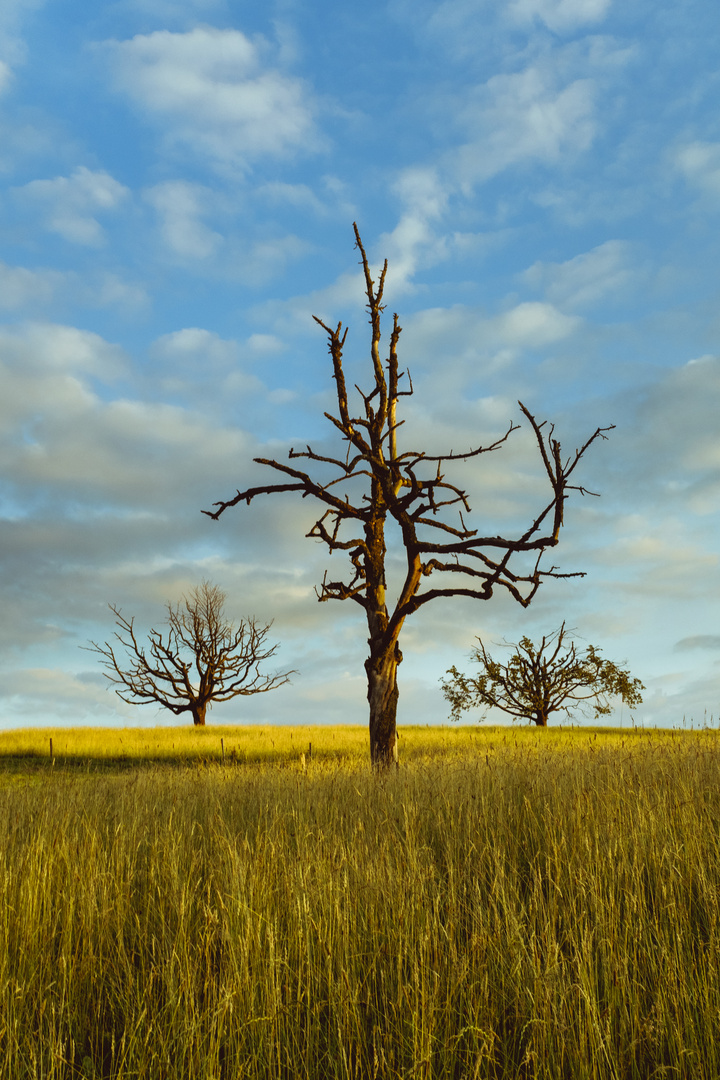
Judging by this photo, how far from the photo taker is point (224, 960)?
379 cm

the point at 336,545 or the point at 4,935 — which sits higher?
the point at 336,545

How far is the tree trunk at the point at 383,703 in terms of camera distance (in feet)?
42.2

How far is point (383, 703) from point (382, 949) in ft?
29.9

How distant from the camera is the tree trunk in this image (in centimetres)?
1286

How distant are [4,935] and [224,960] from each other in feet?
5.68

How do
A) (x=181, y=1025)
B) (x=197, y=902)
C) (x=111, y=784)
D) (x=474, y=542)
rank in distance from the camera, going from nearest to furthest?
(x=181, y=1025), (x=197, y=902), (x=111, y=784), (x=474, y=542)

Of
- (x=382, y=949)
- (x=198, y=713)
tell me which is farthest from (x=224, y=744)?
(x=382, y=949)

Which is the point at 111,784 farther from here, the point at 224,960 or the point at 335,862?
the point at 224,960

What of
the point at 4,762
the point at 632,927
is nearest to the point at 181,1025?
Answer: the point at 632,927

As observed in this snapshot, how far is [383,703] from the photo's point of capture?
13.0 m

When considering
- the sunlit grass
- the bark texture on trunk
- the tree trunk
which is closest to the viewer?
the tree trunk

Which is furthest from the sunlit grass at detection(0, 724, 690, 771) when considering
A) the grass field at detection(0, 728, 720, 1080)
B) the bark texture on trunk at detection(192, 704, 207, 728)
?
the grass field at detection(0, 728, 720, 1080)

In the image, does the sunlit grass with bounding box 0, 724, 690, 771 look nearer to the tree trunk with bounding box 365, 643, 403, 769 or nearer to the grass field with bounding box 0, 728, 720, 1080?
the tree trunk with bounding box 365, 643, 403, 769

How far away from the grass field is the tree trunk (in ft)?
17.6
